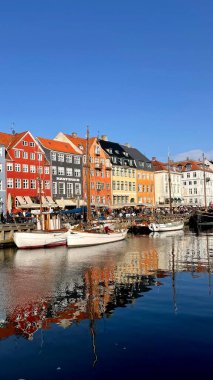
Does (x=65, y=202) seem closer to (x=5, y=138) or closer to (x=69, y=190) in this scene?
(x=69, y=190)

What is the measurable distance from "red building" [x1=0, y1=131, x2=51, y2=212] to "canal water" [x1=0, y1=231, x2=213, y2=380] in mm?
38199

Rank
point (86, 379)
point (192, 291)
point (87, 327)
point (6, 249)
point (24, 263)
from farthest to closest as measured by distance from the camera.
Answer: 1. point (6, 249)
2. point (24, 263)
3. point (192, 291)
4. point (87, 327)
5. point (86, 379)

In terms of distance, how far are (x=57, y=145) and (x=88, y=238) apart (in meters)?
34.9

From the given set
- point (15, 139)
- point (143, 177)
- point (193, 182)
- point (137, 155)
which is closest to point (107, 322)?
point (15, 139)

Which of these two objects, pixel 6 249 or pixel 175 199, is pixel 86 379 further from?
pixel 175 199

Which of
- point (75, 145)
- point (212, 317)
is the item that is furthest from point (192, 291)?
point (75, 145)

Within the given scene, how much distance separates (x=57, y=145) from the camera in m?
77.2

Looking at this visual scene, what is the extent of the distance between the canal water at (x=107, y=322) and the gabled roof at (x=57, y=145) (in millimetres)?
47919

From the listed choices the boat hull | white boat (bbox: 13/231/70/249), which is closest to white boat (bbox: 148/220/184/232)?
the boat hull

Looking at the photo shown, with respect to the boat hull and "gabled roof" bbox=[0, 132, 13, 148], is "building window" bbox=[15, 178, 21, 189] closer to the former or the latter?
"gabled roof" bbox=[0, 132, 13, 148]

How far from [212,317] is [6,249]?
106 ft

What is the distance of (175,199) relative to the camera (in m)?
112

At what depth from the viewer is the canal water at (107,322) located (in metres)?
11.1

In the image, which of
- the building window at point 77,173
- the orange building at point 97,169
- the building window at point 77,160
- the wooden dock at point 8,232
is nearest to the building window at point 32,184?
the building window at point 77,173
